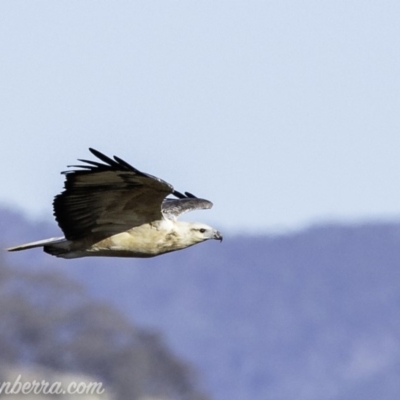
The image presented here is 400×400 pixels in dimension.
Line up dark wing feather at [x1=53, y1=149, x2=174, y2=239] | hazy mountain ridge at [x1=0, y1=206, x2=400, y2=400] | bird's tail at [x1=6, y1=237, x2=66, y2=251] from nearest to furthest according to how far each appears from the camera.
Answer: dark wing feather at [x1=53, y1=149, x2=174, y2=239], bird's tail at [x1=6, y1=237, x2=66, y2=251], hazy mountain ridge at [x1=0, y1=206, x2=400, y2=400]

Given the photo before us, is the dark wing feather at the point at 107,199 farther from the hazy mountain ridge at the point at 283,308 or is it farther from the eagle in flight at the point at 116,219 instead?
the hazy mountain ridge at the point at 283,308

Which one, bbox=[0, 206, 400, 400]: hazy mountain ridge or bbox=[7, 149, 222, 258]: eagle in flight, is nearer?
bbox=[7, 149, 222, 258]: eagle in flight

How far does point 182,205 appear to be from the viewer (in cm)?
1691

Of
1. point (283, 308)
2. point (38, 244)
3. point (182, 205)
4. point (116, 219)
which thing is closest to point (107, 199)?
point (116, 219)

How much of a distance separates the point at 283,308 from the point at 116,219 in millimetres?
166539

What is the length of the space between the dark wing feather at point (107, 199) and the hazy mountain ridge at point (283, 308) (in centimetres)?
11782

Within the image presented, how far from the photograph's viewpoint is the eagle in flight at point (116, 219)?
47.4 ft

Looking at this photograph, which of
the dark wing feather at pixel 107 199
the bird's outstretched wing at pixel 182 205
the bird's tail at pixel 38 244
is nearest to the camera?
the dark wing feather at pixel 107 199

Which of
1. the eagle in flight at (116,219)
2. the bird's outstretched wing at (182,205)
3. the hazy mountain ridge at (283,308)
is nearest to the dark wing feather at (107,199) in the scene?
the eagle in flight at (116,219)

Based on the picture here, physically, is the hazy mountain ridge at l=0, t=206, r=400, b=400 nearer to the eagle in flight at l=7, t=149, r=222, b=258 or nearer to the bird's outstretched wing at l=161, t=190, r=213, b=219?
Answer: the bird's outstretched wing at l=161, t=190, r=213, b=219

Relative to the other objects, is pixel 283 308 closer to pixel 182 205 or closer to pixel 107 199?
pixel 182 205

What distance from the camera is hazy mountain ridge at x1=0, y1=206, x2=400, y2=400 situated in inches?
5876

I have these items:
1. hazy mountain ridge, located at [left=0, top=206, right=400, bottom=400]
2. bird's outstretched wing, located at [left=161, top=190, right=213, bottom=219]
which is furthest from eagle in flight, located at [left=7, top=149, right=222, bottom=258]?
hazy mountain ridge, located at [left=0, top=206, right=400, bottom=400]

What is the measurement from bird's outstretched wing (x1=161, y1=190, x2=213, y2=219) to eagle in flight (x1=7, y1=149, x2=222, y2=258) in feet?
2.16
